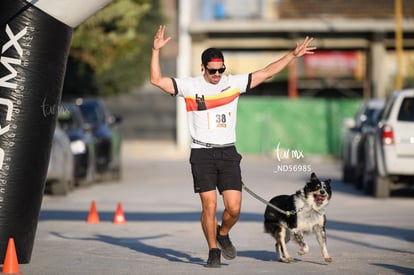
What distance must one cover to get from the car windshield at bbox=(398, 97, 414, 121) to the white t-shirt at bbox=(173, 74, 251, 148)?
1023 centimetres

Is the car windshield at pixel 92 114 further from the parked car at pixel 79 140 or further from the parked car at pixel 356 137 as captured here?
the parked car at pixel 356 137

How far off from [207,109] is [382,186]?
1109cm

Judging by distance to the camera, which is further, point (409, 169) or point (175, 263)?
point (409, 169)

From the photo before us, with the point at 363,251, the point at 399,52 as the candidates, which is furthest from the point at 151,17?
the point at 363,251

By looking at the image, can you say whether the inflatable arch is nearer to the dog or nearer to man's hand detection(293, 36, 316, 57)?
man's hand detection(293, 36, 316, 57)

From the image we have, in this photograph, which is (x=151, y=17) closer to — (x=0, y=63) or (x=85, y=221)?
(x=85, y=221)

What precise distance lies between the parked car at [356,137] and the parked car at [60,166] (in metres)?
6.10

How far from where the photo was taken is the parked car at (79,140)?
24.8m

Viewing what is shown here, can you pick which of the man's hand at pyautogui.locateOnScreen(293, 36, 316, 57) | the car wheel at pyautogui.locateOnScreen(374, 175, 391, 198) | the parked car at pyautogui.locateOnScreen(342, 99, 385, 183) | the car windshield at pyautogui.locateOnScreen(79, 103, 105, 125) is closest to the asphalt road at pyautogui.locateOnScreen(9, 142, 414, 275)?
the car wheel at pyautogui.locateOnScreen(374, 175, 391, 198)

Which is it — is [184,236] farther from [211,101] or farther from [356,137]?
[356,137]

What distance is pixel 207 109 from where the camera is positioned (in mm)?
10922

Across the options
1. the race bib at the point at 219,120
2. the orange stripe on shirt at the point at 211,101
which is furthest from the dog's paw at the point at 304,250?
the orange stripe on shirt at the point at 211,101

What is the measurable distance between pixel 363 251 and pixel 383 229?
2.85 m

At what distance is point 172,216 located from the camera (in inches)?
702
